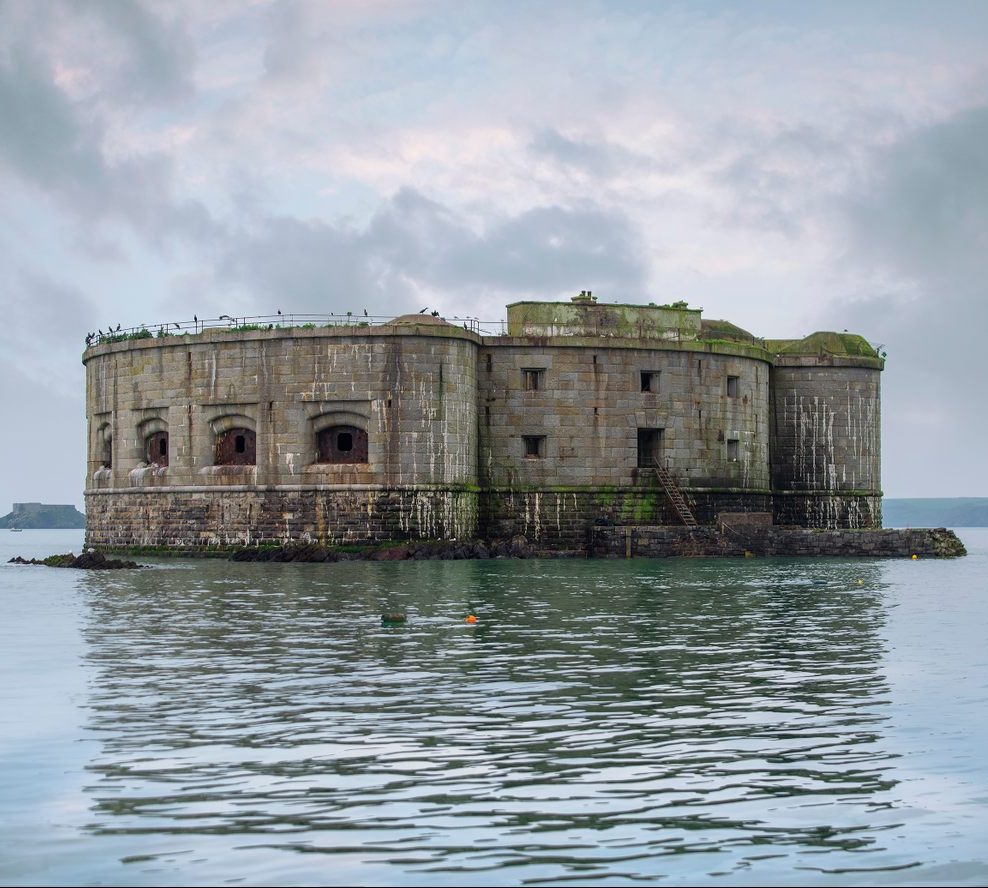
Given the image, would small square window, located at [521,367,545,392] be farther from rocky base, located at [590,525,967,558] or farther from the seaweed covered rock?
the seaweed covered rock

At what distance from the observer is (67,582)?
38938mm

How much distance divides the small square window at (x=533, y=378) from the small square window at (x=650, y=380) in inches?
141

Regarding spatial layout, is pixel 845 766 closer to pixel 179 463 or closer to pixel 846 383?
pixel 179 463

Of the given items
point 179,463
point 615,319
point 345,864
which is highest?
point 615,319

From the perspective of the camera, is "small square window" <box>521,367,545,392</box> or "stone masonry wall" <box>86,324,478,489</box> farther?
"small square window" <box>521,367,545,392</box>

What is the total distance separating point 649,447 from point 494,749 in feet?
126

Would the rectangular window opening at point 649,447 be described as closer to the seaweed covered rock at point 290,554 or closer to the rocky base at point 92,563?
the seaweed covered rock at point 290,554

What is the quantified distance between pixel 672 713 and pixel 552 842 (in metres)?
5.29

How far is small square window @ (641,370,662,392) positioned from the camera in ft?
166

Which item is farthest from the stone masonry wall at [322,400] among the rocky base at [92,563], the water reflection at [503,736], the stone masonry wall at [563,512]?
the water reflection at [503,736]

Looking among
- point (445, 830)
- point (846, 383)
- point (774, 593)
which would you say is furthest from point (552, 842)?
point (846, 383)

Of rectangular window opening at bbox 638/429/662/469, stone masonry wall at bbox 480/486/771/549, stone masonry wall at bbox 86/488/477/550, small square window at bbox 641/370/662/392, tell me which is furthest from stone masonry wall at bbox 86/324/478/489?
small square window at bbox 641/370/662/392

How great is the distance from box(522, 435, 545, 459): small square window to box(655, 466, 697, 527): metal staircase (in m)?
3.95

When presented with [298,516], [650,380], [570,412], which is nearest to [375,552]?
[298,516]
